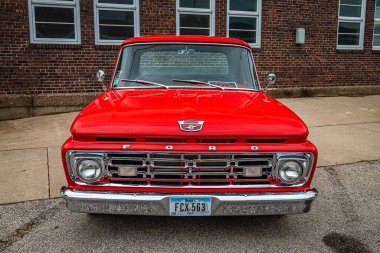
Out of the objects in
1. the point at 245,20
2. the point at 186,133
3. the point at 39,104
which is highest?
the point at 245,20

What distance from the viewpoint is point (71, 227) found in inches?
134

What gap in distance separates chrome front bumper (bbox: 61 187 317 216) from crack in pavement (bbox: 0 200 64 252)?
77 cm

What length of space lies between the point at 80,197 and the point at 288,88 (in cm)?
926

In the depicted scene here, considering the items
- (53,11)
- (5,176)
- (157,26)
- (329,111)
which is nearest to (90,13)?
(53,11)

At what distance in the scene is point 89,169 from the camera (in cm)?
281

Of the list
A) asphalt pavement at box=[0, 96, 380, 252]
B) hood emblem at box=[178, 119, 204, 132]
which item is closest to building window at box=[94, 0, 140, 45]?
asphalt pavement at box=[0, 96, 380, 252]

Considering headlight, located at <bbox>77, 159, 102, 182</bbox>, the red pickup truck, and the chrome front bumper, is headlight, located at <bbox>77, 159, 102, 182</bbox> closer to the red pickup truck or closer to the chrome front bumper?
the red pickup truck

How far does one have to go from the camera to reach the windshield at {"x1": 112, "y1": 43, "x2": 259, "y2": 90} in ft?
12.8

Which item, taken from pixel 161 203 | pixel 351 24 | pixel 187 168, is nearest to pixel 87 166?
pixel 161 203

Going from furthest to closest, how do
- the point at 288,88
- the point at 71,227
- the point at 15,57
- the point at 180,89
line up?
the point at 288,88 → the point at 15,57 → the point at 180,89 → the point at 71,227

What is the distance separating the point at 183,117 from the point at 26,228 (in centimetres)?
181

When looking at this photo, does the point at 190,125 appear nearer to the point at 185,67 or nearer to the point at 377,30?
the point at 185,67

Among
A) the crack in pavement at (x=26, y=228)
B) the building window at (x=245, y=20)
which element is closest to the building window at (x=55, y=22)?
the building window at (x=245, y=20)

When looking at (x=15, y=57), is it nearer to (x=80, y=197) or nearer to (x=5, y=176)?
(x=5, y=176)
